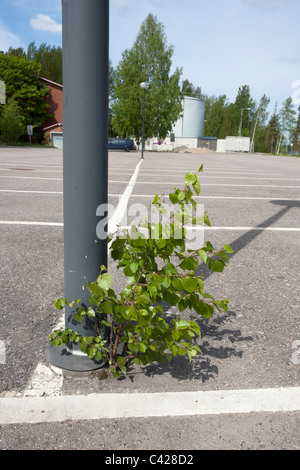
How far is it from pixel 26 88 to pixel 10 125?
8107mm

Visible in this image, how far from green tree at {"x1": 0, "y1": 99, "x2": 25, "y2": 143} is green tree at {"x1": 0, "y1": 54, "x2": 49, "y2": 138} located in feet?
12.9

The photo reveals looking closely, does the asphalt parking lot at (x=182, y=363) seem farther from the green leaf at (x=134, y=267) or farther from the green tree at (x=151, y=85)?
the green tree at (x=151, y=85)

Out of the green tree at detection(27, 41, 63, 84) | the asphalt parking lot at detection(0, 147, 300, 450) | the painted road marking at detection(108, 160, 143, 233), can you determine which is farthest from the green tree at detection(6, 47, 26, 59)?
the asphalt parking lot at detection(0, 147, 300, 450)

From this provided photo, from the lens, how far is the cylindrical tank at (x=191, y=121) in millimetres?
78188

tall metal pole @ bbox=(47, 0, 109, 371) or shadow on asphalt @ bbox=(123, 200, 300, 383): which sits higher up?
tall metal pole @ bbox=(47, 0, 109, 371)

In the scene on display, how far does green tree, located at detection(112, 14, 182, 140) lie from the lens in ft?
163

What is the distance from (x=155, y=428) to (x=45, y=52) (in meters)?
80.7

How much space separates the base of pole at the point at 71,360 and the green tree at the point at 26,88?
170 feet

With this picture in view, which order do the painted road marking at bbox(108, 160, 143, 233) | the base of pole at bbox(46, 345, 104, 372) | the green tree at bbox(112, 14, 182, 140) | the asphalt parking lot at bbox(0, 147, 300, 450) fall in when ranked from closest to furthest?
the asphalt parking lot at bbox(0, 147, 300, 450), the base of pole at bbox(46, 345, 104, 372), the painted road marking at bbox(108, 160, 143, 233), the green tree at bbox(112, 14, 182, 140)

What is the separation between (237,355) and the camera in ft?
7.92

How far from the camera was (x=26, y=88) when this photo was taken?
50219 mm

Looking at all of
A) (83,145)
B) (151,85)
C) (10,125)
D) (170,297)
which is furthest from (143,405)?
(151,85)

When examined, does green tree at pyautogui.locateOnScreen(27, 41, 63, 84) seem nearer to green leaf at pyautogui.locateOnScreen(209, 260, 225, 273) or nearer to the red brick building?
the red brick building

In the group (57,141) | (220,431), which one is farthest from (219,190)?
(57,141)
